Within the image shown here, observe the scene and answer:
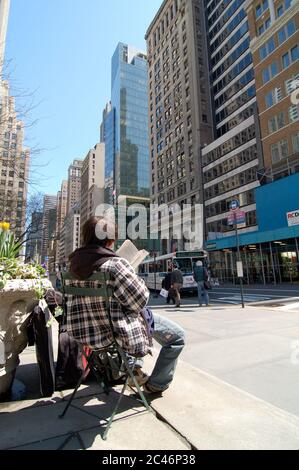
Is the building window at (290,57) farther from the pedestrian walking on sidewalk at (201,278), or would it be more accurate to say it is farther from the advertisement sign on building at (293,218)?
the pedestrian walking on sidewalk at (201,278)

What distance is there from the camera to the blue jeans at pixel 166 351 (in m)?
2.84

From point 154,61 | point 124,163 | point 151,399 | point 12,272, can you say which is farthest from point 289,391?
point 124,163

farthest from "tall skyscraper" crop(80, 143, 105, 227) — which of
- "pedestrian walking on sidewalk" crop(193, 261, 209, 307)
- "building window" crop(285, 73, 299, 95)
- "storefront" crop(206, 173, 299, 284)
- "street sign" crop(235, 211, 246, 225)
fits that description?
"pedestrian walking on sidewalk" crop(193, 261, 209, 307)

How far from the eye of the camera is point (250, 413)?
8.36 ft

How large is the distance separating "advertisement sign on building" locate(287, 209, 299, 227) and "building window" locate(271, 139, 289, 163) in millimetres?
8452

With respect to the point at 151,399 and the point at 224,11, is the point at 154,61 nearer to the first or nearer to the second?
the point at 224,11

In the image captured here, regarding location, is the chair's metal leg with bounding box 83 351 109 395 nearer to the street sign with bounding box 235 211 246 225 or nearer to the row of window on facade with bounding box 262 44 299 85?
the street sign with bounding box 235 211 246 225

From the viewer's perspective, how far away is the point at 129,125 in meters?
119

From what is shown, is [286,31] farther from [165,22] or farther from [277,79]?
[165,22]

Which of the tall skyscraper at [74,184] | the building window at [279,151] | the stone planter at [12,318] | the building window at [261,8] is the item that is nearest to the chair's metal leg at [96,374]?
the stone planter at [12,318]

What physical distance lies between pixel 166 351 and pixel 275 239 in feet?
83.6

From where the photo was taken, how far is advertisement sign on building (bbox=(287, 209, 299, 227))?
23831 millimetres

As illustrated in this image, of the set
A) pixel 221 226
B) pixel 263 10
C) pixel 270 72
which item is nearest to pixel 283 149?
pixel 270 72

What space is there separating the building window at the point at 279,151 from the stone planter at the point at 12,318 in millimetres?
32004
